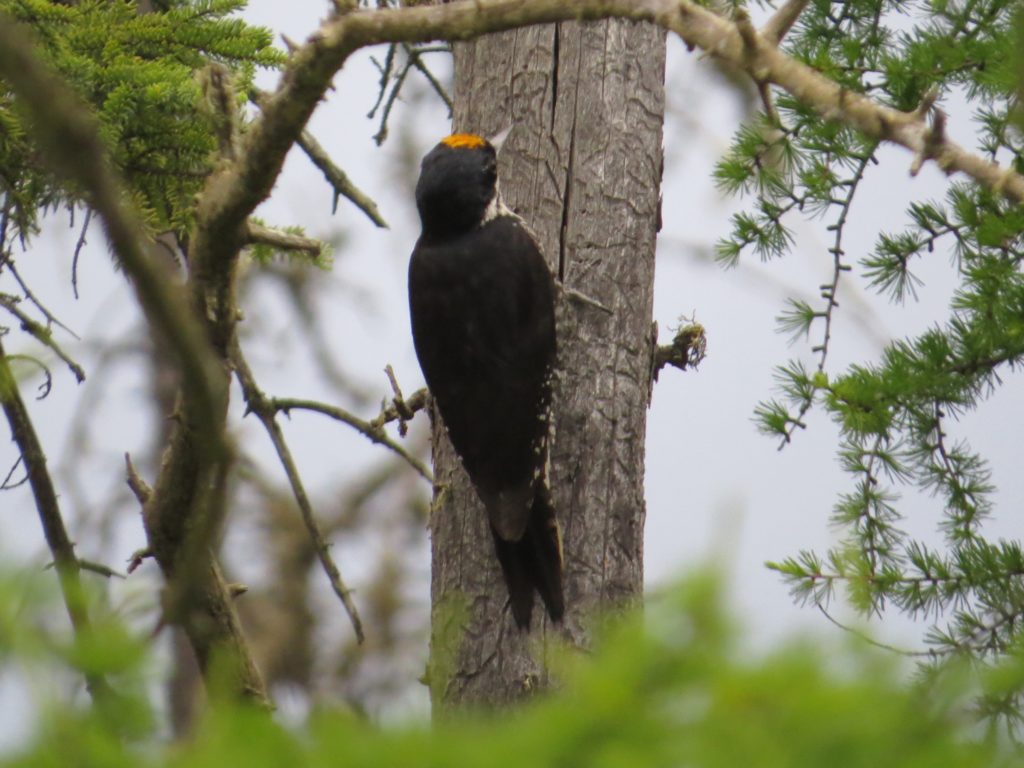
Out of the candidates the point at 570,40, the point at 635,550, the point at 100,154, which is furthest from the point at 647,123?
the point at 100,154

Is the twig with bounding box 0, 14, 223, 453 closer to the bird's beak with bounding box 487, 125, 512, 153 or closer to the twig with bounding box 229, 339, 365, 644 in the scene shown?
the twig with bounding box 229, 339, 365, 644

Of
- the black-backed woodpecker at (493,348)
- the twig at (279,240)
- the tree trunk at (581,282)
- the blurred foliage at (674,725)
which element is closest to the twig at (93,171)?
the blurred foliage at (674,725)

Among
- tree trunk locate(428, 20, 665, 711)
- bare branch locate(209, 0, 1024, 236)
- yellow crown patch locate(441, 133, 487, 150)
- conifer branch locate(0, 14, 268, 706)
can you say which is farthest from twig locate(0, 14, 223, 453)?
yellow crown patch locate(441, 133, 487, 150)

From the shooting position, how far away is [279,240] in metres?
3.01

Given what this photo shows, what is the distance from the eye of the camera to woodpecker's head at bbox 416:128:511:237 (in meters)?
4.02

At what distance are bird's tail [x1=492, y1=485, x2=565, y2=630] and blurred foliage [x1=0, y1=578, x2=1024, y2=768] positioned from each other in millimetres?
2535

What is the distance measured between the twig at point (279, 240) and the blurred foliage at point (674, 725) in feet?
6.15

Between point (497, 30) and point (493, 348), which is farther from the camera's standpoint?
point (493, 348)

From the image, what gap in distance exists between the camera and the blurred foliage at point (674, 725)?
3.58 ft

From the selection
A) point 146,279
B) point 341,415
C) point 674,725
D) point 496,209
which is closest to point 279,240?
point 341,415

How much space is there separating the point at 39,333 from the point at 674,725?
3.12m

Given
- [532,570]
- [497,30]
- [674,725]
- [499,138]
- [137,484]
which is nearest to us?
[674,725]

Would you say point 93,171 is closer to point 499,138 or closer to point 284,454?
point 284,454

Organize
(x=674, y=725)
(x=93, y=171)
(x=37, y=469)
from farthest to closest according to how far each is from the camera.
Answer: (x=37, y=469) → (x=93, y=171) → (x=674, y=725)
